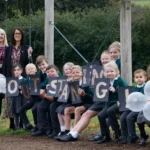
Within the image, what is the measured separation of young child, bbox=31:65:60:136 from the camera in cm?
979

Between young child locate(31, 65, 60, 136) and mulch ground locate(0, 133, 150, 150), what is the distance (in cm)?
18

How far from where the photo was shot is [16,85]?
34.2 feet

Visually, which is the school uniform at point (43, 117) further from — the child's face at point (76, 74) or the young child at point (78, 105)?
the child's face at point (76, 74)

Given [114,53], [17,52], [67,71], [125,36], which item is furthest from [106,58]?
[17,52]

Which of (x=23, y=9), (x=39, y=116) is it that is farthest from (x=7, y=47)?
(x=23, y=9)

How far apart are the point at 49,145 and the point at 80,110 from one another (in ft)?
2.40

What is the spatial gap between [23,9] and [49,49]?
74.6 feet

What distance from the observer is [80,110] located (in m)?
9.25

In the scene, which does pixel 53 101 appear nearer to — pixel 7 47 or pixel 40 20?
pixel 7 47

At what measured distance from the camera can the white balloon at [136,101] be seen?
8242 millimetres

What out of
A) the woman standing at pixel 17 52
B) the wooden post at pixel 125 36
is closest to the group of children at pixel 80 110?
the wooden post at pixel 125 36

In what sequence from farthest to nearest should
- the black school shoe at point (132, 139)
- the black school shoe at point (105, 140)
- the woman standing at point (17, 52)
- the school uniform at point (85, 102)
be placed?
the woman standing at point (17, 52)
the school uniform at point (85, 102)
the black school shoe at point (105, 140)
the black school shoe at point (132, 139)

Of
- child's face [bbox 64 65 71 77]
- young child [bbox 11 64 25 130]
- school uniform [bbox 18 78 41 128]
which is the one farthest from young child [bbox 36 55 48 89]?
child's face [bbox 64 65 71 77]

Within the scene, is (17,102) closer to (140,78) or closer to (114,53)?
(114,53)
